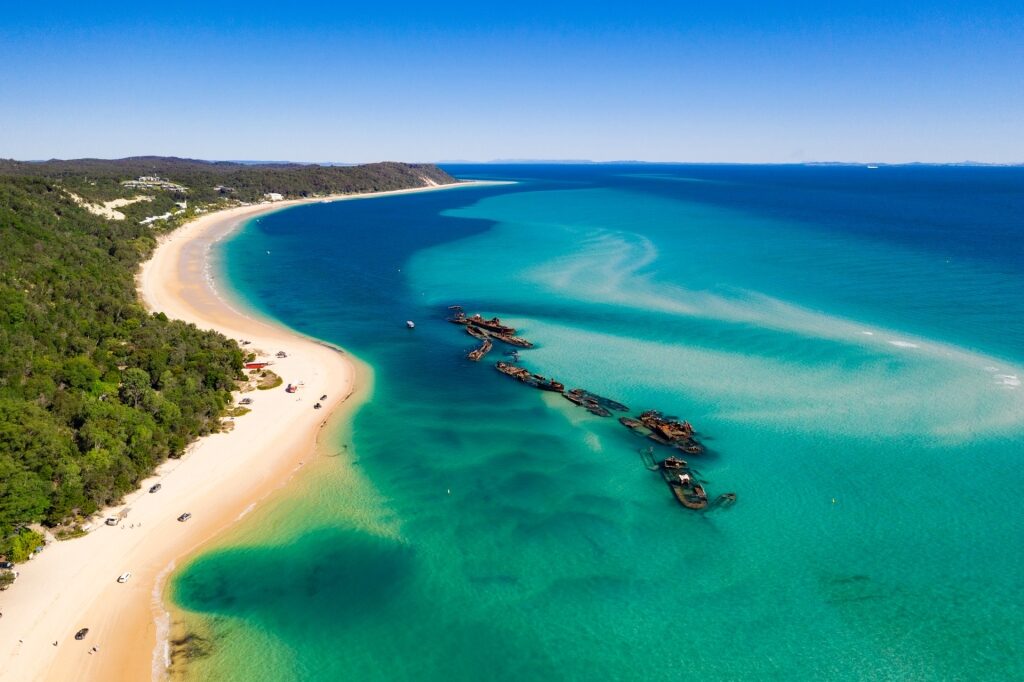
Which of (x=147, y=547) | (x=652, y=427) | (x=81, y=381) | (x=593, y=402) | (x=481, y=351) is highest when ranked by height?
(x=81, y=381)

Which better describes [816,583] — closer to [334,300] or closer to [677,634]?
[677,634]

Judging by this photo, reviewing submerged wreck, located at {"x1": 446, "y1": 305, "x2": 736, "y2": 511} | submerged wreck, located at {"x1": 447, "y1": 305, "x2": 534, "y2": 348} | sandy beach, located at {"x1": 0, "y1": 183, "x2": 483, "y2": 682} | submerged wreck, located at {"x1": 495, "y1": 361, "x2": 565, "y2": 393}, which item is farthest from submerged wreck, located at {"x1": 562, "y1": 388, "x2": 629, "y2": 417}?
sandy beach, located at {"x1": 0, "y1": 183, "x2": 483, "y2": 682}

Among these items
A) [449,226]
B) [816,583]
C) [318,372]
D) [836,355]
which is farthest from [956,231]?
[318,372]

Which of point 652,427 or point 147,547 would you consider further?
point 652,427

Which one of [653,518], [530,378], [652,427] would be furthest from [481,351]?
[653,518]

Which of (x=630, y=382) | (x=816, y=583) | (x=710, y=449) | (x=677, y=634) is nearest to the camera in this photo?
(x=677, y=634)

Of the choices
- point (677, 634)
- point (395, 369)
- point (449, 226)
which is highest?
point (449, 226)

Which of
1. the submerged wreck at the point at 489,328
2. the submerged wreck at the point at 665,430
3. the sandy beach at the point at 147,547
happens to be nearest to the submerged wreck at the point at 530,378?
the submerged wreck at the point at 489,328

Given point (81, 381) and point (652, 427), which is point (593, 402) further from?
point (81, 381)
